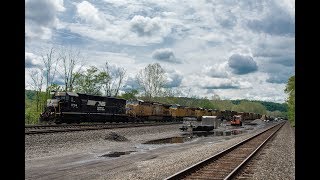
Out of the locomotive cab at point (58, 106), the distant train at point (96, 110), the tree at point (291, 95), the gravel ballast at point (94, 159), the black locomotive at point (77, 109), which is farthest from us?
the tree at point (291, 95)

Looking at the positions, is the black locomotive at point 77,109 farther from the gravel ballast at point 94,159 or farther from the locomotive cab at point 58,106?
the gravel ballast at point 94,159

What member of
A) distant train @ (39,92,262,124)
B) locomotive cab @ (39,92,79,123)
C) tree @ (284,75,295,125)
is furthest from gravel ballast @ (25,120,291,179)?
tree @ (284,75,295,125)

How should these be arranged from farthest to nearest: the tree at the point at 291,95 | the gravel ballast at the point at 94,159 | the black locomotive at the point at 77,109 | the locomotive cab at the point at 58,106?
the tree at the point at 291,95
the black locomotive at the point at 77,109
the locomotive cab at the point at 58,106
the gravel ballast at the point at 94,159

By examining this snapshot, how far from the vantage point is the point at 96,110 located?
131 ft

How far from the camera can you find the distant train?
3494 centimetres

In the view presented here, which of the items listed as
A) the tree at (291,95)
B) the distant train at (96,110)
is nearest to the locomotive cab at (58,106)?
the distant train at (96,110)

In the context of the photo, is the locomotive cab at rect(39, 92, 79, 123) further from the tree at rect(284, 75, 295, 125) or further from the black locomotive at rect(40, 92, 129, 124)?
the tree at rect(284, 75, 295, 125)

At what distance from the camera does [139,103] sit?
51.1m

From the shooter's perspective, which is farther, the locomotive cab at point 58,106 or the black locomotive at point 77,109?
the black locomotive at point 77,109

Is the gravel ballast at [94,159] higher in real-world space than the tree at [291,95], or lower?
lower

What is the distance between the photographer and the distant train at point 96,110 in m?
34.9
